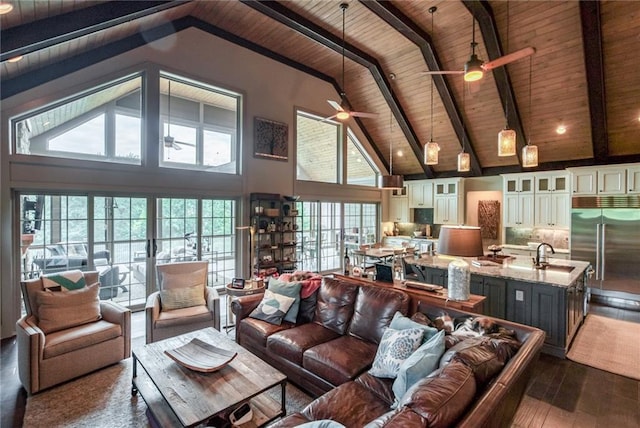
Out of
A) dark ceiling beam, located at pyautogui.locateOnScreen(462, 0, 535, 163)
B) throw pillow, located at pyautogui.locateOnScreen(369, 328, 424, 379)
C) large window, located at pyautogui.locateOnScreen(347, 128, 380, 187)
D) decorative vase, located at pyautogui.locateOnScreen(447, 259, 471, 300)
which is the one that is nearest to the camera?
throw pillow, located at pyautogui.locateOnScreen(369, 328, 424, 379)

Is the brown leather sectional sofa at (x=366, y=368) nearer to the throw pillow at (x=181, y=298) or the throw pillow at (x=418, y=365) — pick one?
the throw pillow at (x=418, y=365)

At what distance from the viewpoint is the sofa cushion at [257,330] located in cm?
321

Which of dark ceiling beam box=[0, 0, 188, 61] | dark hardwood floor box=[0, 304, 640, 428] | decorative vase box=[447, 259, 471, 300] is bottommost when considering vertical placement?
dark hardwood floor box=[0, 304, 640, 428]

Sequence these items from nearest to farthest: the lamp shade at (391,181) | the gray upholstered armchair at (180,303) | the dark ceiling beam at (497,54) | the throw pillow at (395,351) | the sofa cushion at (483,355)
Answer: the sofa cushion at (483,355) < the throw pillow at (395,351) < the gray upholstered armchair at (180,303) < the dark ceiling beam at (497,54) < the lamp shade at (391,181)

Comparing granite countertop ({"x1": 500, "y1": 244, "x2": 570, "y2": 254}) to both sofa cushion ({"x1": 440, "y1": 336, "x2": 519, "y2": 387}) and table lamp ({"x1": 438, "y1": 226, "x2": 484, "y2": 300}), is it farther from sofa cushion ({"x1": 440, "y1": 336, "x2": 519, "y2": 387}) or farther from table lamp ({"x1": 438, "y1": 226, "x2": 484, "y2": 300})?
sofa cushion ({"x1": 440, "y1": 336, "x2": 519, "y2": 387})

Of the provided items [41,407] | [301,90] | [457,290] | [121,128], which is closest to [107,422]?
[41,407]

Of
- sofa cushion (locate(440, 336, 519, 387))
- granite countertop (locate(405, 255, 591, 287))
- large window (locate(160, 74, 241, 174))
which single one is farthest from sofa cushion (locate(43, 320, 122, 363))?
granite countertop (locate(405, 255, 591, 287))

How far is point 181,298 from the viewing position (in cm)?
390

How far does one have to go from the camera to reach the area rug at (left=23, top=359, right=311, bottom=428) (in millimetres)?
2484

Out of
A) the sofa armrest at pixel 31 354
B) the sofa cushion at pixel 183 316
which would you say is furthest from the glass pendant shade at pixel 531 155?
the sofa armrest at pixel 31 354

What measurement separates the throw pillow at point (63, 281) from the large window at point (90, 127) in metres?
1.96

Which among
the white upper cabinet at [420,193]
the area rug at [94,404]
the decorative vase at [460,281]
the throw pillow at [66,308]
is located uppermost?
the white upper cabinet at [420,193]

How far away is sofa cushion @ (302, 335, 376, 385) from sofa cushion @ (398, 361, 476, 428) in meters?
0.95

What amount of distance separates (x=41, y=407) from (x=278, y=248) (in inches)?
168
